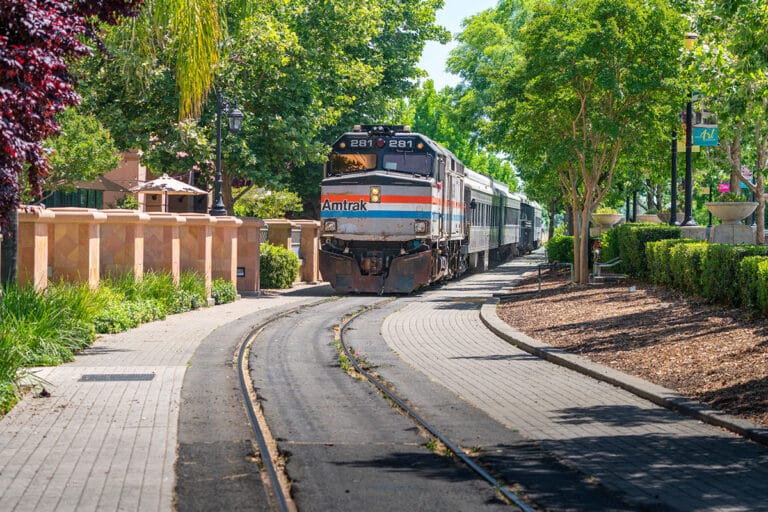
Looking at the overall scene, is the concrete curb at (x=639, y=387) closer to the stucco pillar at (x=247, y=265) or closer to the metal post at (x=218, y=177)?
the metal post at (x=218, y=177)

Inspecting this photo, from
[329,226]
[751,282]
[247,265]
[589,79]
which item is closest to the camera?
[751,282]

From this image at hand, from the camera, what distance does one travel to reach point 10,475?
8820 millimetres

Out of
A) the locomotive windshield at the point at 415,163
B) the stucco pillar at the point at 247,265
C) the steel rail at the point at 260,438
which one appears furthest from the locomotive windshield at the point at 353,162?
the steel rail at the point at 260,438

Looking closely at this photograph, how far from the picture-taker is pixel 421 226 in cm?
3238

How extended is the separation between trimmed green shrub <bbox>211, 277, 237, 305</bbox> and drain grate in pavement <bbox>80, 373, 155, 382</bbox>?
14568 millimetres

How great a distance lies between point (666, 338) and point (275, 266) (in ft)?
68.6

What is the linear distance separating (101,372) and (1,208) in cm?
492

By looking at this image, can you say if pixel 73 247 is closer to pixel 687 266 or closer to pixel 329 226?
pixel 687 266

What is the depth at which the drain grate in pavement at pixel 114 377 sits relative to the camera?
14352 millimetres

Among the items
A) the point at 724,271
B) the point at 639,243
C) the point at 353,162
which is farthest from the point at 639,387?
the point at 353,162

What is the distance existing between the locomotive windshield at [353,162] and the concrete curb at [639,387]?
41.1 ft

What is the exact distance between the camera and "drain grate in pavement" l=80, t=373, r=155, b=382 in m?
14.4

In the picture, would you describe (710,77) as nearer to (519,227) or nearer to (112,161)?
(112,161)

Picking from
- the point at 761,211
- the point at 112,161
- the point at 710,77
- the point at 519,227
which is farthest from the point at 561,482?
the point at 519,227
